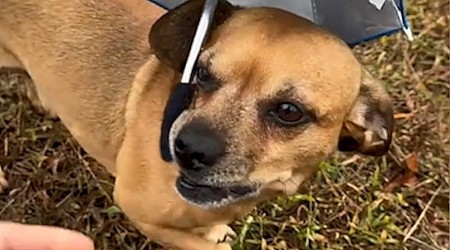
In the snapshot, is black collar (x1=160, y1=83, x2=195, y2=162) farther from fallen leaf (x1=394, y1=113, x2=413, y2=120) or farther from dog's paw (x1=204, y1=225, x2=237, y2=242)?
fallen leaf (x1=394, y1=113, x2=413, y2=120)

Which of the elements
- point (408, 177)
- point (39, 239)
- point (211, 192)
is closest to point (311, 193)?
point (408, 177)

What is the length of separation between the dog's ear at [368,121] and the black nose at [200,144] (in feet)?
1.53

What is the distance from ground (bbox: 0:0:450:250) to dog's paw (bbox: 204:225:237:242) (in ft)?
0.16

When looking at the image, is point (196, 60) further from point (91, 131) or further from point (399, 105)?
point (399, 105)

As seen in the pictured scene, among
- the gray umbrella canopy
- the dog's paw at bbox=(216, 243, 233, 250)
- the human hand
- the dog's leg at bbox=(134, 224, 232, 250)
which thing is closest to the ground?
the dog's paw at bbox=(216, 243, 233, 250)

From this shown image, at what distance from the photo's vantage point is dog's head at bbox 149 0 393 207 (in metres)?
2.78

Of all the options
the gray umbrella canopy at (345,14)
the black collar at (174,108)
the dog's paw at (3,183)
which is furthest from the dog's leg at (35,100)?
the black collar at (174,108)

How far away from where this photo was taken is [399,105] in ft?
13.6

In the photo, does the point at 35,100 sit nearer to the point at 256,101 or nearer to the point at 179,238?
the point at 179,238

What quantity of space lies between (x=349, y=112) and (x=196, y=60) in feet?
1.56

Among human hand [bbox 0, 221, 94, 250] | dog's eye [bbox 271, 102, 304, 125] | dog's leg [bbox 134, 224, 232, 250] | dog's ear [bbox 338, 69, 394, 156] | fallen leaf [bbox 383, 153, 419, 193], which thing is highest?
human hand [bbox 0, 221, 94, 250]

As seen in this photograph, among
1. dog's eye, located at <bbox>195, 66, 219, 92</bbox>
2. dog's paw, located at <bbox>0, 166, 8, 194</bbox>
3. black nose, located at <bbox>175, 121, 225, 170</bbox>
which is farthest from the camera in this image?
dog's paw, located at <bbox>0, 166, 8, 194</bbox>

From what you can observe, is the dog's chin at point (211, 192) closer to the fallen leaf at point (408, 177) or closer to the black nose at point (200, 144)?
the black nose at point (200, 144)

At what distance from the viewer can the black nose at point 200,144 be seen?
272cm
